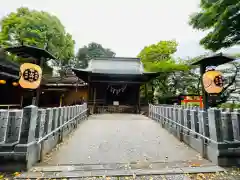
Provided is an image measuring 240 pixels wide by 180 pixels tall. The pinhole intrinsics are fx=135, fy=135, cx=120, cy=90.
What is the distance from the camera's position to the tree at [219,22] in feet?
15.2

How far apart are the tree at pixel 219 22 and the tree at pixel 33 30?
14071 mm

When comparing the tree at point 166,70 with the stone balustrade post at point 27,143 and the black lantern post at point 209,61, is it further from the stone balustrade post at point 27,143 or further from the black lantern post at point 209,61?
the stone balustrade post at point 27,143

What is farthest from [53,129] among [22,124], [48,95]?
[48,95]

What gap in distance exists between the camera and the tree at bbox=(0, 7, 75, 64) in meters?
14.0

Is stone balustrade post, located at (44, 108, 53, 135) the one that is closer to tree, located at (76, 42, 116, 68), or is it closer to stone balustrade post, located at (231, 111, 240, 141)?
stone balustrade post, located at (231, 111, 240, 141)

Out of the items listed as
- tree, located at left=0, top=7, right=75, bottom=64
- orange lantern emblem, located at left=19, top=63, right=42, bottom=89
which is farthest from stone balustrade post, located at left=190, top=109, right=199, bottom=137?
tree, located at left=0, top=7, right=75, bottom=64

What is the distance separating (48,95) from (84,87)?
439cm

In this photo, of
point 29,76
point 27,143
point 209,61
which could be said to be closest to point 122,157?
point 27,143

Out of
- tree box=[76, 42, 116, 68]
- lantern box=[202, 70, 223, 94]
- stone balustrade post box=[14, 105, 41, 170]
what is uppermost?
tree box=[76, 42, 116, 68]

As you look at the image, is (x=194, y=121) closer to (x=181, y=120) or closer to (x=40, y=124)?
(x=181, y=120)

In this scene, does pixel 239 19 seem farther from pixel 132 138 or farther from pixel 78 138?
pixel 78 138

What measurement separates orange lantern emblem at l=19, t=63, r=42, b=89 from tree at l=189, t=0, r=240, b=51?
6815 millimetres

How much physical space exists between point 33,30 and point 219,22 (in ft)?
51.9

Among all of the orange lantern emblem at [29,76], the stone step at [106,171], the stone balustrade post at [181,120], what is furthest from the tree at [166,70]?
the stone step at [106,171]
